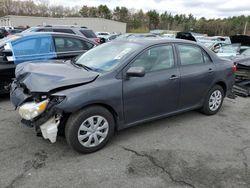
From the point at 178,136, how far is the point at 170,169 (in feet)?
3.23

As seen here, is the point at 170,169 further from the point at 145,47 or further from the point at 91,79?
the point at 145,47

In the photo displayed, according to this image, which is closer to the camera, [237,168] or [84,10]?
Answer: [237,168]

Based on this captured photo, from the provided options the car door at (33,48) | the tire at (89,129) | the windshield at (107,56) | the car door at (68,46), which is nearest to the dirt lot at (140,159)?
the tire at (89,129)

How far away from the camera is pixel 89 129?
121 inches

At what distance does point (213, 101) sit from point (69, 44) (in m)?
3.85

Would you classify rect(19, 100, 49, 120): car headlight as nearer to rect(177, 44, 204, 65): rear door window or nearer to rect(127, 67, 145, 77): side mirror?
rect(127, 67, 145, 77): side mirror

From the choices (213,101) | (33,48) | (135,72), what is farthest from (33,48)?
(213,101)

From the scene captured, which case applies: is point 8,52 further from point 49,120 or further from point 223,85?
point 223,85

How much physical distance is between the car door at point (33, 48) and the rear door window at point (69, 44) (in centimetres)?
18

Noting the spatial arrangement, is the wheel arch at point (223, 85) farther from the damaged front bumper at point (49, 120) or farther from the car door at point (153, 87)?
the damaged front bumper at point (49, 120)

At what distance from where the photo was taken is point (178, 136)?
3.80m

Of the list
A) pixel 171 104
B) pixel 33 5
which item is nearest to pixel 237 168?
pixel 171 104

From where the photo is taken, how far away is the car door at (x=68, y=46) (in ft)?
19.0

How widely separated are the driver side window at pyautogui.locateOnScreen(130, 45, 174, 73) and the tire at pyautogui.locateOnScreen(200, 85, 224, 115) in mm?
1268
